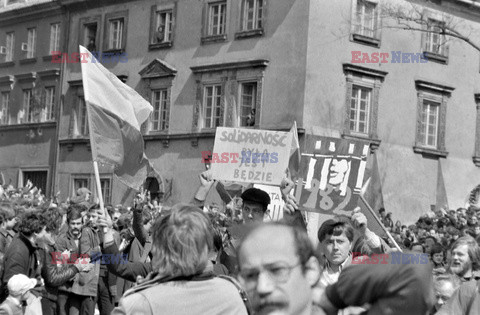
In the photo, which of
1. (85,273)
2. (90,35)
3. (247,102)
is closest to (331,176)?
(85,273)

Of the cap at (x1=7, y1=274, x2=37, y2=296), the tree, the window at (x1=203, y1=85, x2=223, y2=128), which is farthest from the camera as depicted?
the window at (x1=203, y1=85, x2=223, y2=128)

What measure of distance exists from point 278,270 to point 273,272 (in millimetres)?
16

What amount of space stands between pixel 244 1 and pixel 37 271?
73.5 ft

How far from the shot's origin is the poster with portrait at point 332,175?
1134 centimetres

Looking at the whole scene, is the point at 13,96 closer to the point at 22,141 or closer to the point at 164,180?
the point at 22,141

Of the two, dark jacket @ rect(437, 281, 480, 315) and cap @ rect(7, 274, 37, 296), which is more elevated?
dark jacket @ rect(437, 281, 480, 315)

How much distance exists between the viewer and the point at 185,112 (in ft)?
109

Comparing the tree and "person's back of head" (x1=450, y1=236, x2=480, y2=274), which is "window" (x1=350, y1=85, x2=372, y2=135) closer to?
the tree

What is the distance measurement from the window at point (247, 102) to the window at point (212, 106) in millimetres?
836

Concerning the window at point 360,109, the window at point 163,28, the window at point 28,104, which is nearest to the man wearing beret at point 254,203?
the window at point 360,109

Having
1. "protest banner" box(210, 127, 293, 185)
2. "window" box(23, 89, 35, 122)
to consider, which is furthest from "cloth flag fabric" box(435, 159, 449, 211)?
"protest banner" box(210, 127, 293, 185)

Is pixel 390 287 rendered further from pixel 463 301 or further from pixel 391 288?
pixel 463 301

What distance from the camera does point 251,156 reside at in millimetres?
15602

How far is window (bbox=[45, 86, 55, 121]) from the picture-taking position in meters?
39.1
